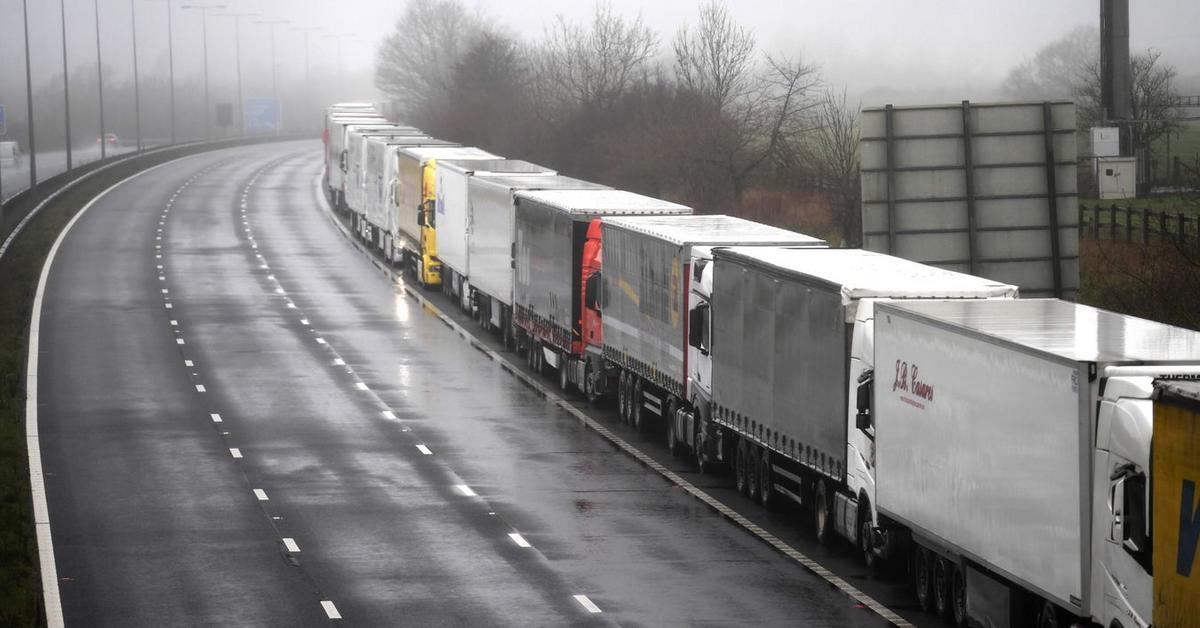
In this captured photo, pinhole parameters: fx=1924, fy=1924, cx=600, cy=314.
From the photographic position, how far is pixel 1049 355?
16625mm

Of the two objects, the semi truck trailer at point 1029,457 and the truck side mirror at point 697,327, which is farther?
the truck side mirror at point 697,327

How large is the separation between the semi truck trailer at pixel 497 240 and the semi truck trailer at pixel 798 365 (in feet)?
47.5

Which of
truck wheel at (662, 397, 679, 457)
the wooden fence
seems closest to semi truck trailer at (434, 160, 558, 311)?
the wooden fence

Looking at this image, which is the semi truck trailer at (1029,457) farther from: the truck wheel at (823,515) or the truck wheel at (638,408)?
the truck wheel at (638,408)

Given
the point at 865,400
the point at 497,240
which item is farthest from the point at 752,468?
the point at 497,240

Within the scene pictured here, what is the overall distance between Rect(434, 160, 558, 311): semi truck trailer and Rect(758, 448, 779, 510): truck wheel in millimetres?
23032

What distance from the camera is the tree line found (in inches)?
2576

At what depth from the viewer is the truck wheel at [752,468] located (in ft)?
89.5

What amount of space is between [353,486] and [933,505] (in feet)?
38.2

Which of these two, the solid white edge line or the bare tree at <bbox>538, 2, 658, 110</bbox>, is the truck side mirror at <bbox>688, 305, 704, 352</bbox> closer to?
the solid white edge line

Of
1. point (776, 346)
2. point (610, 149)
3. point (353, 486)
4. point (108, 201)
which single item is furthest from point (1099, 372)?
point (108, 201)

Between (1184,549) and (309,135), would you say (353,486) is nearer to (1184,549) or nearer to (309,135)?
(1184,549)

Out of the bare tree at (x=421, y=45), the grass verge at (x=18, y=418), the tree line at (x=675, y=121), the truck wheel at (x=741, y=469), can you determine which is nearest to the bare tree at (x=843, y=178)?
the tree line at (x=675, y=121)

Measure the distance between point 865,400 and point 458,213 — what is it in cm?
3071
